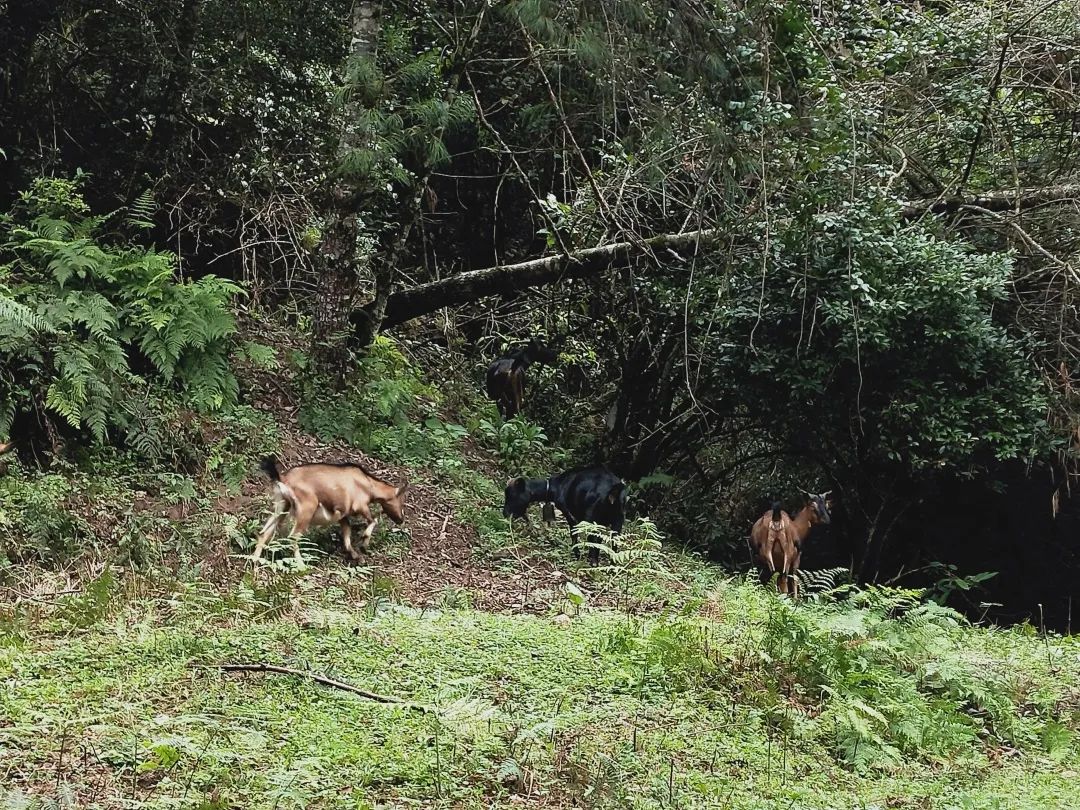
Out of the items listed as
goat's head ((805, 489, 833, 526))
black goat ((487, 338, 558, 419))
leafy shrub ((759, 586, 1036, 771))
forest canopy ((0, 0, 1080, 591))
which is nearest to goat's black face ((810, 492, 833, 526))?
goat's head ((805, 489, 833, 526))

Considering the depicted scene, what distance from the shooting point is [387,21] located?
43.5 ft

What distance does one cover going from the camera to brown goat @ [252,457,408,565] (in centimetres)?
884

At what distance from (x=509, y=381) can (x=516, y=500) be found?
502cm

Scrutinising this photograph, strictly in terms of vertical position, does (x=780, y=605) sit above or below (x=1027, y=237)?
below

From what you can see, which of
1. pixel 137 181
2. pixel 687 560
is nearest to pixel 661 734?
pixel 687 560

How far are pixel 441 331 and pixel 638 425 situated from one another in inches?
137

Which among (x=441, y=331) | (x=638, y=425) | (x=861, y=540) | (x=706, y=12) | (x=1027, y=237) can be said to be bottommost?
(x=861, y=540)

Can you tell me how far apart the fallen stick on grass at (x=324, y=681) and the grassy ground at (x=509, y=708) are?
2.1 inches

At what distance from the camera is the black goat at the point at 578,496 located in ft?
37.1

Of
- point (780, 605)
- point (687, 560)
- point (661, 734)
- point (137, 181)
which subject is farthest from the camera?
point (137, 181)

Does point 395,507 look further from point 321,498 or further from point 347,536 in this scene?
point 321,498

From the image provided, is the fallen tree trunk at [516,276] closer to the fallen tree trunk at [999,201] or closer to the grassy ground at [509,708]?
the fallen tree trunk at [999,201]

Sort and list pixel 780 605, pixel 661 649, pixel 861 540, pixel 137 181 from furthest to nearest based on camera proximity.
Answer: pixel 861 540 < pixel 137 181 < pixel 780 605 < pixel 661 649

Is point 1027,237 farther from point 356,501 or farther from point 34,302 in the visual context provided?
point 34,302
